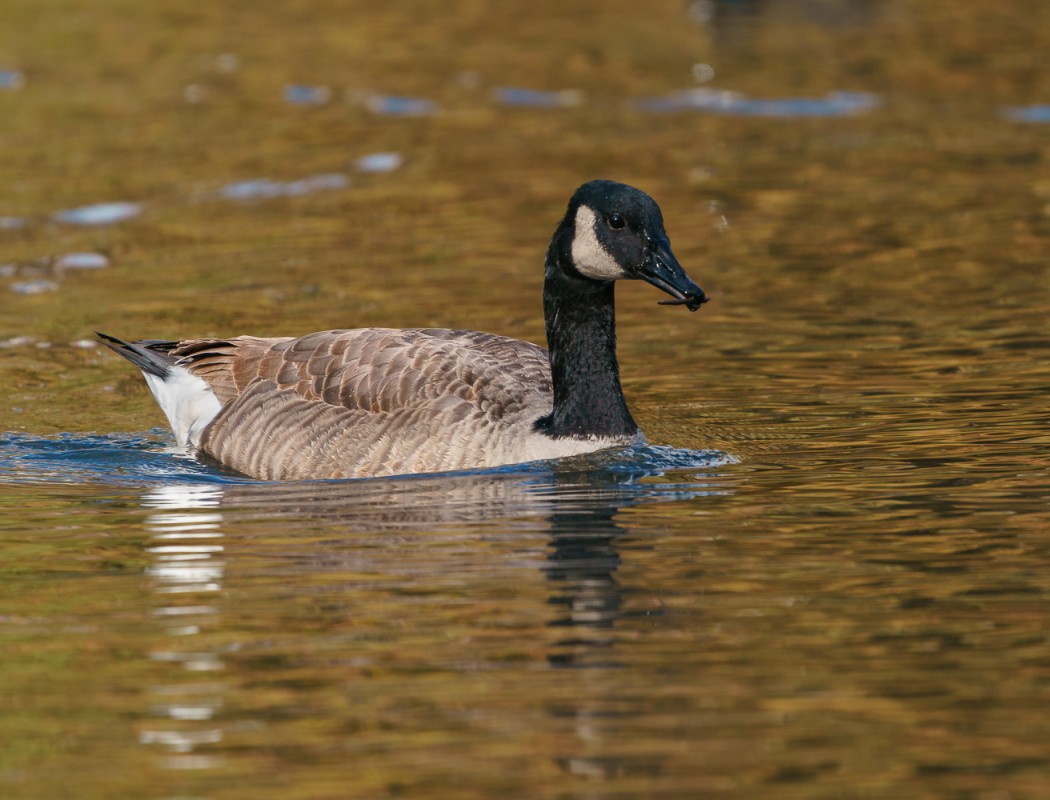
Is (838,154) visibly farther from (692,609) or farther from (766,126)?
(692,609)

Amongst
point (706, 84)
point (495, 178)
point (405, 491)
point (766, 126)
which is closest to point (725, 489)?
point (405, 491)

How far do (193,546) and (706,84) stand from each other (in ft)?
62.4

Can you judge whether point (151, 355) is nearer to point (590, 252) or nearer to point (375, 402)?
point (375, 402)

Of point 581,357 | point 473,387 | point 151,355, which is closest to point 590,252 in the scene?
point 581,357

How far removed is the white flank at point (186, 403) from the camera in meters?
12.8

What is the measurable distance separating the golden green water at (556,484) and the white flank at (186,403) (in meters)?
0.37

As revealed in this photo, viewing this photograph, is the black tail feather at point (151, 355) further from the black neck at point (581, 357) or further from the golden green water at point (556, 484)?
the black neck at point (581, 357)

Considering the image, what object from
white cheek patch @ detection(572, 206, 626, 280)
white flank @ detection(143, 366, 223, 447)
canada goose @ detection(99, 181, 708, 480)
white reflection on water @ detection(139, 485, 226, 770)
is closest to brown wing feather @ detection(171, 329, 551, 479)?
canada goose @ detection(99, 181, 708, 480)

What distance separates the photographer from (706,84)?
27359 mm

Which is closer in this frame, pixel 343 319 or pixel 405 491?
pixel 405 491

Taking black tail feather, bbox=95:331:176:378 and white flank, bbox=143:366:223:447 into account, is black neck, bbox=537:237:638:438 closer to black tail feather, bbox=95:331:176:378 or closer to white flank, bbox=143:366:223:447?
white flank, bbox=143:366:223:447

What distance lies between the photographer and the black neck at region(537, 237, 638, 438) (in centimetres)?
1147

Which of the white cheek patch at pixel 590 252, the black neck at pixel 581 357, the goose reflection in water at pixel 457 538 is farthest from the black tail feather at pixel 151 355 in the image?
the white cheek patch at pixel 590 252

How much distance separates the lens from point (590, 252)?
37.2 ft
